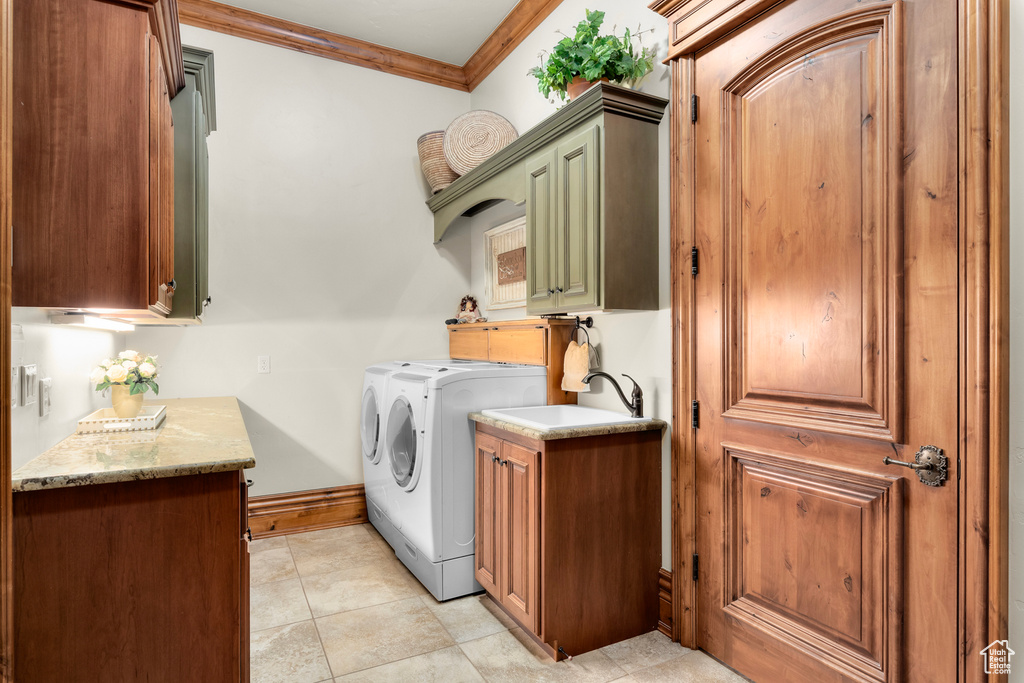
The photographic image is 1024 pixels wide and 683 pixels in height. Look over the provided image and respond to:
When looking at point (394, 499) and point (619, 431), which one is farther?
point (394, 499)

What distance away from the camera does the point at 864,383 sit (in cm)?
157

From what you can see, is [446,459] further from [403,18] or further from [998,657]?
[403,18]

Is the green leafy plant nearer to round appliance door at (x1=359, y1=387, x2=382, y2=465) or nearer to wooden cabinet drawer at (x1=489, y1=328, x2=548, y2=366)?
round appliance door at (x1=359, y1=387, x2=382, y2=465)

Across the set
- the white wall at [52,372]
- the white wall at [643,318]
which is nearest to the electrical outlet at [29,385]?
the white wall at [52,372]

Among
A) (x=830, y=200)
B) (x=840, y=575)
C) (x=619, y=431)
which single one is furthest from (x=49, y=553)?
(x=830, y=200)

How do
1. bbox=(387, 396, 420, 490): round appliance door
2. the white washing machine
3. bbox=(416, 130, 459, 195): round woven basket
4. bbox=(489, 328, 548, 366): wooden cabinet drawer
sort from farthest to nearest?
bbox=(416, 130, 459, 195): round woven basket < bbox=(489, 328, 548, 366): wooden cabinet drawer < bbox=(387, 396, 420, 490): round appliance door < the white washing machine

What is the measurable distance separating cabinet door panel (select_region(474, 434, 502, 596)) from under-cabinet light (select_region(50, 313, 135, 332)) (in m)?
1.48

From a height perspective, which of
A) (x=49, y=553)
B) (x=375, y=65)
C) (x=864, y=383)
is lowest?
(x=49, y=553)

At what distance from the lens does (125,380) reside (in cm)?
191

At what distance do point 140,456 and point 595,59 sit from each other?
2061mm

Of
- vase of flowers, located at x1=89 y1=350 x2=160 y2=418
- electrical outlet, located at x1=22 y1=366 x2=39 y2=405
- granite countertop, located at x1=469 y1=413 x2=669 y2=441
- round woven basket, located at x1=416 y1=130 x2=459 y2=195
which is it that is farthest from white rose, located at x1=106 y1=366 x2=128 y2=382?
round woven basket, located at x1=416 y1=130 x2=459 y2=195

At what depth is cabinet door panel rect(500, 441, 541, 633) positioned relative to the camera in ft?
6.68

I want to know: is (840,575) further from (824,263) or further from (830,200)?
(830,200)

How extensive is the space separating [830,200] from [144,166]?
1.82 m
